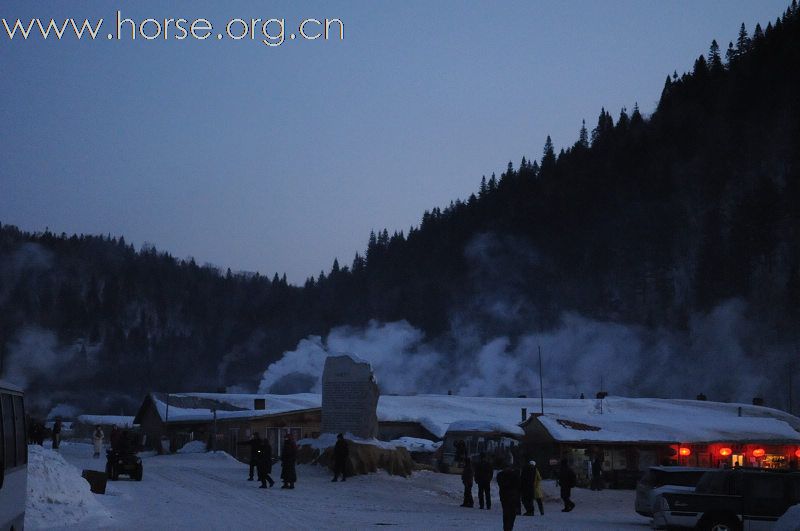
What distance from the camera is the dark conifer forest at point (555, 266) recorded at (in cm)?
10369

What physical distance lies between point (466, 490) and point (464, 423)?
19.4 m

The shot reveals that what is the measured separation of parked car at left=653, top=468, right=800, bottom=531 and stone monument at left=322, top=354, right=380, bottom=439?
1651 centimetres

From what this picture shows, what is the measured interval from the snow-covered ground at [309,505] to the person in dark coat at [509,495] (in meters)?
2.28

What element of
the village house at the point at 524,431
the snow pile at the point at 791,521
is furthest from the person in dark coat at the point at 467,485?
the snow pile at the point at 791,521

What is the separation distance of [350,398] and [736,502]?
717 inches

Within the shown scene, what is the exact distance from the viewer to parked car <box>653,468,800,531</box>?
60.1ft

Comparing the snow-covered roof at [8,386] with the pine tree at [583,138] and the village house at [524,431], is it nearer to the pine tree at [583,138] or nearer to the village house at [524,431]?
the village house at [524,431]

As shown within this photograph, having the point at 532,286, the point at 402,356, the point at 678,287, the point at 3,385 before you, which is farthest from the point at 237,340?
the point at 3,385

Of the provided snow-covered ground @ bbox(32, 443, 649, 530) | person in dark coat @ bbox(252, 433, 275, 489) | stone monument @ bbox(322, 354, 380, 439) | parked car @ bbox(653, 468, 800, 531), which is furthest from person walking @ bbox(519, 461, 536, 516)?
stone monument @ bbox(322, 354, 380, 439)

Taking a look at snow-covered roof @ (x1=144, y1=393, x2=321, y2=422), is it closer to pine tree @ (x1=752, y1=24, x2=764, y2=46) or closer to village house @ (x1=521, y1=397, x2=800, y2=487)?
village house @ (x1=521, y1=397, x2=800, y2=487)

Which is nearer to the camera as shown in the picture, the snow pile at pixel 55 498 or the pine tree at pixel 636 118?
the snow pile at pixel 55 498

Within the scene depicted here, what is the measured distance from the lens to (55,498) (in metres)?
17.2

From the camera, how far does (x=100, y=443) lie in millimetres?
Result: 41688

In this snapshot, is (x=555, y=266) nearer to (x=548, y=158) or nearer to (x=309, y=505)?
(x=548, y=158)
